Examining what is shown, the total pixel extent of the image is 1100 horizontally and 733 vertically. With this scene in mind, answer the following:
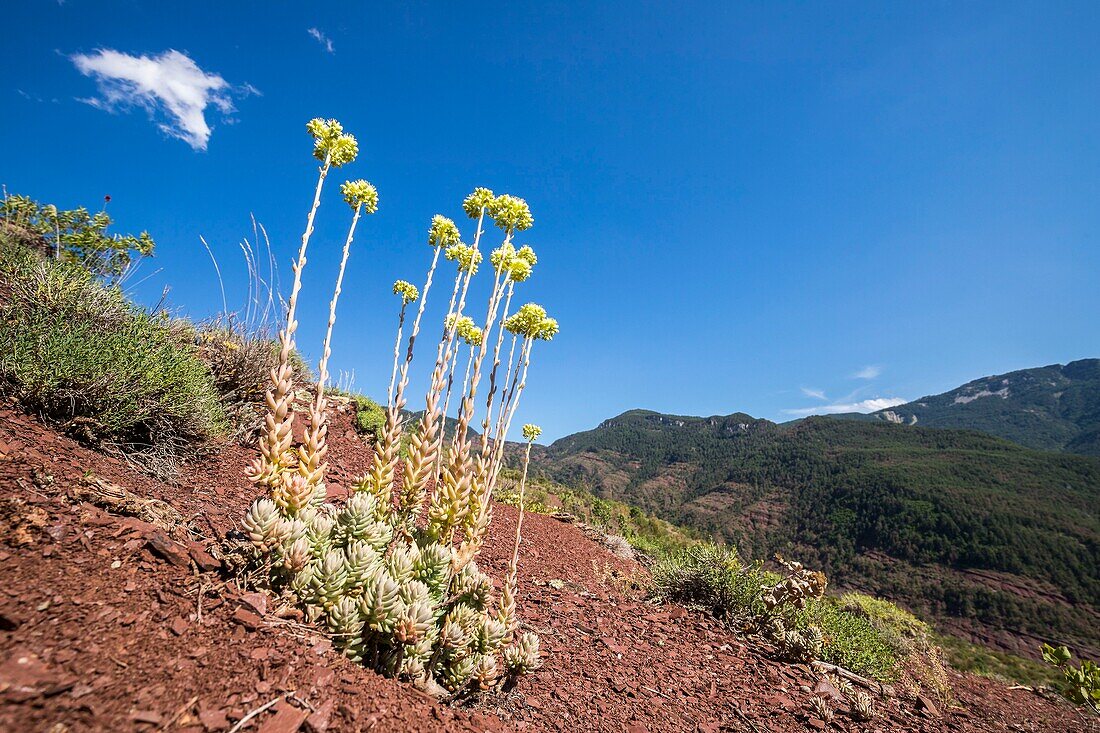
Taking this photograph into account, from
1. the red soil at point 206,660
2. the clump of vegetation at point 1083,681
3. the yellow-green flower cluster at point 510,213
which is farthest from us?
the clump of vegetation at point 1083,681

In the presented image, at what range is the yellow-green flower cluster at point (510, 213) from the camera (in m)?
3.23

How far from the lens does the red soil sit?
158 cm

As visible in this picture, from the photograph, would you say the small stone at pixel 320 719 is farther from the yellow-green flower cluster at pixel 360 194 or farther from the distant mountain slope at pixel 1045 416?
the distant mountain slope at pixel 1045 416

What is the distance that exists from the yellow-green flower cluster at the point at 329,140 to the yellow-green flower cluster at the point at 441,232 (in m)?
0.72

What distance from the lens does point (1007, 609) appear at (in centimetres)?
5812

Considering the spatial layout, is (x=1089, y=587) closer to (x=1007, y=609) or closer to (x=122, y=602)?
(x=1007, y=609)

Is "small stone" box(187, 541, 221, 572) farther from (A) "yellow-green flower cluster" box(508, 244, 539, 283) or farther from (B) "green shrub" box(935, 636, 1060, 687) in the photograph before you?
(B) "green shrub" box(935, 636, 1060, 687)

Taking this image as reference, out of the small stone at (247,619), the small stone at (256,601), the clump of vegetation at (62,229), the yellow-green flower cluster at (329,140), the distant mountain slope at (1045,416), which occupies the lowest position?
the small stone at (247,619)

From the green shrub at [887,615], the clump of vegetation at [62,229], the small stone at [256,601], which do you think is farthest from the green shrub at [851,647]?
the clump of vegetation at [62,229]

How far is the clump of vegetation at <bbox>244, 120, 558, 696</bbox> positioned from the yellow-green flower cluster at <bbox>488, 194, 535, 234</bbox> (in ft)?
0.07

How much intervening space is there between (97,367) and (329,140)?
3.14m

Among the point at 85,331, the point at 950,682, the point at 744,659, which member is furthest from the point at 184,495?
the point at 950,682

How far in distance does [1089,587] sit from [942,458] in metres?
43.1

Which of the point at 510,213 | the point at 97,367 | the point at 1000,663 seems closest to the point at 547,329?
the point at 510,213
